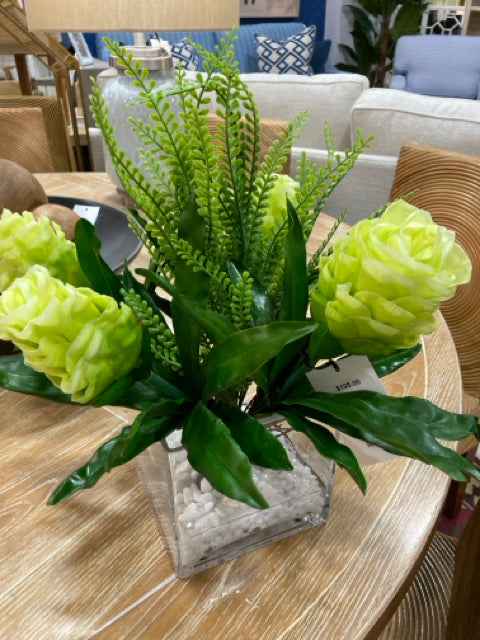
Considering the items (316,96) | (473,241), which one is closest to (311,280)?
(473,241)

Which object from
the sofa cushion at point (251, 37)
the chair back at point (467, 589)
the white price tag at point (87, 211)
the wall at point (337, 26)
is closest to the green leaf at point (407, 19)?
the wall at point (337, 26)

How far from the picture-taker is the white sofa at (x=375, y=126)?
1.39m

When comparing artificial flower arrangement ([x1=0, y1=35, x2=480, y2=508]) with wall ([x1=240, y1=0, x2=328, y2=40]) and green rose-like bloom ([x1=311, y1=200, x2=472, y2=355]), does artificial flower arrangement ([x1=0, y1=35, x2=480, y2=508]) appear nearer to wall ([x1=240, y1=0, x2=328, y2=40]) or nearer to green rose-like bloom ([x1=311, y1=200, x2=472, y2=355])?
green rose-like bloom ([x1=311, y1=200, x2=472, y2=355])

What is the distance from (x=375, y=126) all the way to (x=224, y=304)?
49.1 inches

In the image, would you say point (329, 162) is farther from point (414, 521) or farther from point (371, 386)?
point (414, 521)

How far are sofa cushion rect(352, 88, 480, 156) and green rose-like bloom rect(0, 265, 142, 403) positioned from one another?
1.21 meters

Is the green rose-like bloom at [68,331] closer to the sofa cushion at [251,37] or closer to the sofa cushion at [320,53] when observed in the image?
the sofa cushion at [251,37]

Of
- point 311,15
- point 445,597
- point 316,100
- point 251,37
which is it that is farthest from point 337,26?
point 445,597

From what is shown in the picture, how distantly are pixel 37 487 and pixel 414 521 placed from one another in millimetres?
364

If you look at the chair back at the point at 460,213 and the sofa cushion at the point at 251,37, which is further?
the sofa cushion at the point at 251,37

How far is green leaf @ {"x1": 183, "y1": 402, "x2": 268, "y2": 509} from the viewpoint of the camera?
340mm

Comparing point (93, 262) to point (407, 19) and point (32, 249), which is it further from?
point (407, 19)

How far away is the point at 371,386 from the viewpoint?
0.42m

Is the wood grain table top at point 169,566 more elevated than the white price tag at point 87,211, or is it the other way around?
the white price tag at point 87,211
